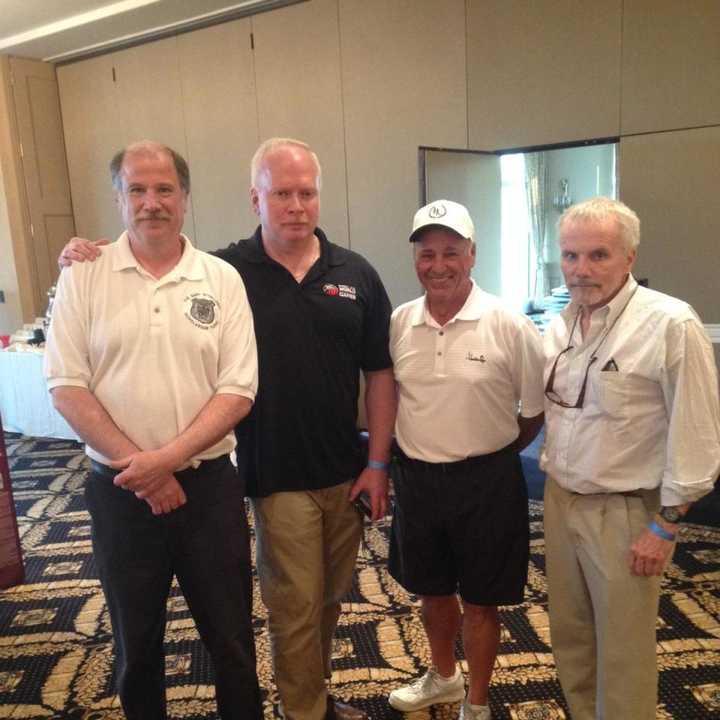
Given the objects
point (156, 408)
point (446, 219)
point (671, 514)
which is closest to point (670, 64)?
point (446, 219)

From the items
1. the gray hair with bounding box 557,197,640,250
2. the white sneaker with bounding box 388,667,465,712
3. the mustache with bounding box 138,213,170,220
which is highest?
the mustache with bounding box 138,213,170,220

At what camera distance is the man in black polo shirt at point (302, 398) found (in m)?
1.72

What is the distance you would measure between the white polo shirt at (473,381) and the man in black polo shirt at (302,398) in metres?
0.15

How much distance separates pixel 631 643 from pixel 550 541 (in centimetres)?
29

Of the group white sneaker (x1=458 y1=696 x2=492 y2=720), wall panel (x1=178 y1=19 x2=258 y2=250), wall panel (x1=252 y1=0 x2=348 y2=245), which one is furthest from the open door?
white sneaker (x1=458 y1=696 x2=492 y2=720)

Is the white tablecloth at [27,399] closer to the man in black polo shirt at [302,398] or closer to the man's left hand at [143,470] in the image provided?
the man in black polo shirt at [302,398]

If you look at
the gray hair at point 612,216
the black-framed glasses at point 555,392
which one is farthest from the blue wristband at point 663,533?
the gray hair at point 612,216

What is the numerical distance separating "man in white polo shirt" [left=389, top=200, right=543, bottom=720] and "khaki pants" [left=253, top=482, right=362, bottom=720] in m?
0.22

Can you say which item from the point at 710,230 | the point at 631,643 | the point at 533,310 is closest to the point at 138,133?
the point at 533,310

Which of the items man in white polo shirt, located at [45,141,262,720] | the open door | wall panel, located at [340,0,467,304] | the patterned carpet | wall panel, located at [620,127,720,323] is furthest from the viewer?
the open door

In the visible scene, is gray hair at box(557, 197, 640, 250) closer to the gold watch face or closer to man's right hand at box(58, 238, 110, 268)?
the gold watch face

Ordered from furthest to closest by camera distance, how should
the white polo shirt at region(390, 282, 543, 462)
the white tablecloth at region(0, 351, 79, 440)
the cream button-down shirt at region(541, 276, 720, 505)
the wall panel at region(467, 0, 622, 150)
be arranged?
the white tablecloth at region(0, 351, 79, 440), the wall panel at region(467, 0, 622, 150), the white polo shirt at region(390, 282, 543, 462), the cream button-down shirt at region(541, 276, 720, 505)

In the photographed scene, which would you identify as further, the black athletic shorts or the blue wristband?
the black athletic shorts

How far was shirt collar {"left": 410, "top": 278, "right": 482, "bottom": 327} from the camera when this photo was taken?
5.75ft
